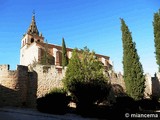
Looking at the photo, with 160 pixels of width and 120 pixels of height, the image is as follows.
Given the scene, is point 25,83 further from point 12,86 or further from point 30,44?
point 30,44

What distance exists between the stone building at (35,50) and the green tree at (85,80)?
88.8ft

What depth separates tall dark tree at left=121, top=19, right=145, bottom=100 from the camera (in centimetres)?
2261

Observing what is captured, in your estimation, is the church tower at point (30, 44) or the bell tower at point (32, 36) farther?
the bell tower at point (32, 36)

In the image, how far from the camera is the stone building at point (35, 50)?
4901 centimetres

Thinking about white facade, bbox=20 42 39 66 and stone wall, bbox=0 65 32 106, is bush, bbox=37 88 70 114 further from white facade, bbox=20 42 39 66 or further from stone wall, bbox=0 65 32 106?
white facade, bbox=20 42 39 66

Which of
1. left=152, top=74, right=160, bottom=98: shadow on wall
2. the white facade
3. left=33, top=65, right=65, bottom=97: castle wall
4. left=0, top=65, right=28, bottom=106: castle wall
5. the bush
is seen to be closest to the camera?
the bush

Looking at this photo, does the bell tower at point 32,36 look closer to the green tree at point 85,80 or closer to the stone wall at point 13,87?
the stone wall at point 13,87

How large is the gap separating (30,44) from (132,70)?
A: 36.1m

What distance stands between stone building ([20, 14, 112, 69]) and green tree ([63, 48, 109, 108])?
27072 millimetres

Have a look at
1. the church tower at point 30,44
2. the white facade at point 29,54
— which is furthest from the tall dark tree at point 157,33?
the church tower at point 30,44

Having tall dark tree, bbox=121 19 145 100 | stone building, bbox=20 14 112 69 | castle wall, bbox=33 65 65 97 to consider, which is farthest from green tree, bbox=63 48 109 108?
stone building, bbox=20 14 112 69

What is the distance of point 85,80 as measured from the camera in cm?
1873

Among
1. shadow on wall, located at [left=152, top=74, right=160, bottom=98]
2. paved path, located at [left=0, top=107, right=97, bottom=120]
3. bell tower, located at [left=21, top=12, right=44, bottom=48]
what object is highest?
bell tower, located at [left=21, top=12, right=44, bottom=48]

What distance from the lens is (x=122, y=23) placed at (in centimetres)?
2577
